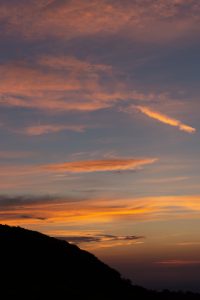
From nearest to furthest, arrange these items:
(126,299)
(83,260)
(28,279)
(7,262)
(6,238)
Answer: (28,279) → (7,262) → (126,299) → (6,238) → (83,260)

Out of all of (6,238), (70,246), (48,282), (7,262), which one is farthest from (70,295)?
(70,246)

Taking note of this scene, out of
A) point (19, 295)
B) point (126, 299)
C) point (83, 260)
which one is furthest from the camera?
point (83, 260)

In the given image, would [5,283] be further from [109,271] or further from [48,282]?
[109,271]

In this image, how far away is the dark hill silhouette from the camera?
183 feet

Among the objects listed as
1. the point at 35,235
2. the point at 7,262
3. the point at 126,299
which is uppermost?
the point at 35,235

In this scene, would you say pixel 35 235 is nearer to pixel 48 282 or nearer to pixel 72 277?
pixel 72 277

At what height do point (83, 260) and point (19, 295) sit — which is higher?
point (83, 260)

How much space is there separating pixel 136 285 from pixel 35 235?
60.5 ft

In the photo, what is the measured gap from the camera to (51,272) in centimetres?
6644

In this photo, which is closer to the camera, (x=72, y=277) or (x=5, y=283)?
(x=5, y=283)

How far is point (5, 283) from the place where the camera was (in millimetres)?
55188

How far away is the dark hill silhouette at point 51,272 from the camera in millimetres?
55844

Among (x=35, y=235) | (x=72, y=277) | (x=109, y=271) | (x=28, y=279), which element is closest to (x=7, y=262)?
(x=28, y=279)

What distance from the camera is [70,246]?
267 feet
